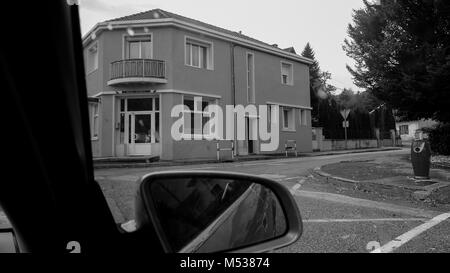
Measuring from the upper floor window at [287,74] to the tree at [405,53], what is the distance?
3.07m

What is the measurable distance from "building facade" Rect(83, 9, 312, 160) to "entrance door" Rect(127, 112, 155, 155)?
0.01 m

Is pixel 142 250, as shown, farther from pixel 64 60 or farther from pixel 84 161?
pixel 64 60

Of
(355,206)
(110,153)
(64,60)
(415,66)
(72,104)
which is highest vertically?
(415,66)

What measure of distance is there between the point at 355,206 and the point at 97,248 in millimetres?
5542

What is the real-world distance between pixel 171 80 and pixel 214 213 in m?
8.35

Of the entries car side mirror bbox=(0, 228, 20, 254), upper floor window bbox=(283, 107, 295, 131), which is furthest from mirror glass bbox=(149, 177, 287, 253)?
upper floor window bbox=(283, 107, 295, 131)

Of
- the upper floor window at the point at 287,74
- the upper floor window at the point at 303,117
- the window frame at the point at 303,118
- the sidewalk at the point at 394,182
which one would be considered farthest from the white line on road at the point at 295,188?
the upper floor window at the point at 303,117

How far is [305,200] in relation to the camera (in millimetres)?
6613

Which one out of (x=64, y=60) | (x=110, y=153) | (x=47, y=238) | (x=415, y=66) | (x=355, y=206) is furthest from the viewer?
(x=415, y=66)

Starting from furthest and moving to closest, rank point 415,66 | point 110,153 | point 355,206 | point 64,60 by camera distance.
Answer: point 415,66 → point 355,206 → point 110,153 → point 64,60

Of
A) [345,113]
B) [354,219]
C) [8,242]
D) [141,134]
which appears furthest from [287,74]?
[8,242]

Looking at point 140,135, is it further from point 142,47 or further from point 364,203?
Answer: point 142,47
